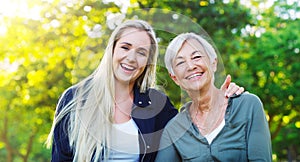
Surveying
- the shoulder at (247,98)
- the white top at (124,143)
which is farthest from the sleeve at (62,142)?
the shoulder at (247,98)

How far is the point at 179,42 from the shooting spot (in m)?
2.89

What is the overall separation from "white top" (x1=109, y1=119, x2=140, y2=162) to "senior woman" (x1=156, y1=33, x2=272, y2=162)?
18 centimetres

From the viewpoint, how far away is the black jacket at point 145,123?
3113 millimetres

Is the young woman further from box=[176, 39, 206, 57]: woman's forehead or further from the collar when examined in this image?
box=[176, 39, 206, 57]: woman's forehead

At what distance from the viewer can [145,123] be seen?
3176mm

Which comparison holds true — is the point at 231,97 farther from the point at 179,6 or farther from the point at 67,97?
the point at 179,6

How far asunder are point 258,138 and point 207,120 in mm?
360

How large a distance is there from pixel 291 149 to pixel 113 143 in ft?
82.3

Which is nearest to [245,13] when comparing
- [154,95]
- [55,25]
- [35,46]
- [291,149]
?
[55,25]

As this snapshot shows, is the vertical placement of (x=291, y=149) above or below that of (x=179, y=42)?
below

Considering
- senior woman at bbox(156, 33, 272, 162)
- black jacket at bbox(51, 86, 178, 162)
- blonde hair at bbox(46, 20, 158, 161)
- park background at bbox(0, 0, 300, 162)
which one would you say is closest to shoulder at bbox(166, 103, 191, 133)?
senior woman at bbox(156, 33, 272, 162)

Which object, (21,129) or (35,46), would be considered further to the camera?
(21,129)

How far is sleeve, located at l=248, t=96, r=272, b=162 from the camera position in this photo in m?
2.74

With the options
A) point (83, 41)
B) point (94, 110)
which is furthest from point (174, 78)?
point (83, 41)
